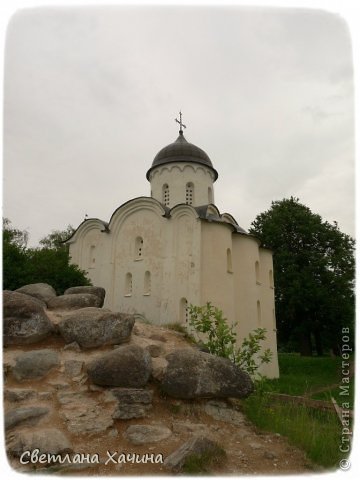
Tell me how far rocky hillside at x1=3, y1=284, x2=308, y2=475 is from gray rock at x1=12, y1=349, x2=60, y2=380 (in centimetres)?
2

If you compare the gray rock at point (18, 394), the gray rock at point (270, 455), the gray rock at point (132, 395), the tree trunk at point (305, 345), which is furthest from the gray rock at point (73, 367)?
the tree trunk at point (305, 345)

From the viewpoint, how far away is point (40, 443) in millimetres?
4527

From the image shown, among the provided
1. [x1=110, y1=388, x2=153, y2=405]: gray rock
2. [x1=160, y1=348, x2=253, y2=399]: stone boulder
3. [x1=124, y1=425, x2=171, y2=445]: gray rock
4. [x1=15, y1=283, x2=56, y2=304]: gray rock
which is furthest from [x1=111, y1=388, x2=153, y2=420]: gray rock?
[x1=15, y1=283, x2=56, y2=304]: gray rock

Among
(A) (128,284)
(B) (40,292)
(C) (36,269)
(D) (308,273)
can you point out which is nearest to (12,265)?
(C) (36,269)

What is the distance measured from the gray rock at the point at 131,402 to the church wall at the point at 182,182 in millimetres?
14887

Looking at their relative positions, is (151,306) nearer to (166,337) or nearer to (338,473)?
(166,337)

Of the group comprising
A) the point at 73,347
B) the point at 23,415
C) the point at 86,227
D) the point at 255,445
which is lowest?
the point at 255,445

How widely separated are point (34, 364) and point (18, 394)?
68 centimetres

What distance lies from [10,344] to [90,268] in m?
12.5

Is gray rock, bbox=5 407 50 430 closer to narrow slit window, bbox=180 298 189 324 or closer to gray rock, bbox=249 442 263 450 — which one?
gray rock, bbox=249 442 263 450

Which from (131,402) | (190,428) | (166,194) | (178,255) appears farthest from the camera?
(166,194)

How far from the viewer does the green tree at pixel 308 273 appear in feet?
80.3

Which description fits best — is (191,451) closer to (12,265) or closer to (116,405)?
(116,405)

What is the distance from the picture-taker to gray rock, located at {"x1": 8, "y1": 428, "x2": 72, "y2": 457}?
447 centimetres
